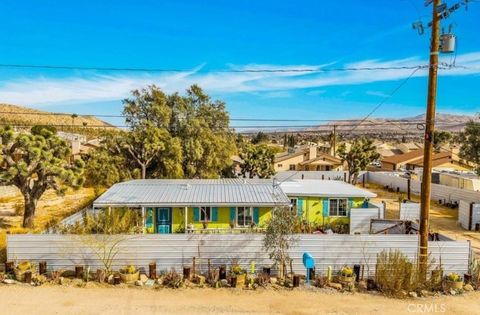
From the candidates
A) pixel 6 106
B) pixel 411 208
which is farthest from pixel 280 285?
→ pixel 6 106

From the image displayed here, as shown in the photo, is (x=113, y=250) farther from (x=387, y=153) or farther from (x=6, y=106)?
(x=6, y=106)

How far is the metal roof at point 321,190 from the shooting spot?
21634mm

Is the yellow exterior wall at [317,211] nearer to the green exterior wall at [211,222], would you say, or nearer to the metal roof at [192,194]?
Answer: the metal roof at [192,194]

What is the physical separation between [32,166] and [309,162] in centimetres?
3746

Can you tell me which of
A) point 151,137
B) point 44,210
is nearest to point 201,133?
point 151,137

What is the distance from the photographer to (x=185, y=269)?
13500 mm

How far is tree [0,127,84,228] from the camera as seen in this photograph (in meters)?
19.7

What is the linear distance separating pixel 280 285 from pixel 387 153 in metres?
71.1

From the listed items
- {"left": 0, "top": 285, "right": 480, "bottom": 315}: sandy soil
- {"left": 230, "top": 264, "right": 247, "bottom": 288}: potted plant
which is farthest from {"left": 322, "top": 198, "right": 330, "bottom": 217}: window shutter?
{"left": 230, "top": 264, "right": 247, "bottom": 288}: potted plant

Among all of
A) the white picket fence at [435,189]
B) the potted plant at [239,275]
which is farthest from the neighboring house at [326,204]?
the white picket fence at [435,189]

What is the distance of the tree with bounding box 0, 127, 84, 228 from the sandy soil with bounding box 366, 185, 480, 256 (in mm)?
21394

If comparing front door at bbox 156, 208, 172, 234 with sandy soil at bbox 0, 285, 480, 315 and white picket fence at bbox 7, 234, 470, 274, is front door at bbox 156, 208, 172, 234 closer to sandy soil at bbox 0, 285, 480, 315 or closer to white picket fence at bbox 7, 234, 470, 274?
white picket fence at bbox 7, 234, 470, 274

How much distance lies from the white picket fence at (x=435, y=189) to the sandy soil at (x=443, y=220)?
1.14 metres

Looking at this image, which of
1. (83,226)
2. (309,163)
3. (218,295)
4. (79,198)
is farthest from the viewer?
(309,163)
